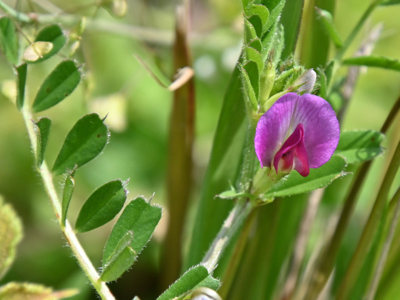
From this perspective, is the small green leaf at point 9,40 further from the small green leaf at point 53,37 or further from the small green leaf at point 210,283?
the small green leaf at point 210,283

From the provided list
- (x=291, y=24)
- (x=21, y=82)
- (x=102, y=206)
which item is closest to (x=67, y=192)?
A: (x=102, y=206)

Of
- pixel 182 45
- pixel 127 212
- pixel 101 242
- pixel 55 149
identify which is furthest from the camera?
pixel 55 149

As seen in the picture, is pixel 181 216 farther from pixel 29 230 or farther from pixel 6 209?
pixel 29 230

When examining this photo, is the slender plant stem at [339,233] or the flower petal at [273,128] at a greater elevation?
the flower petal at [273,128]

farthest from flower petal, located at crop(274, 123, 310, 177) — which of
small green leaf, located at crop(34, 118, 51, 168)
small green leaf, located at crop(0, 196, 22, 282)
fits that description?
small green leaf, located at crop(0, 196, 22, 282)

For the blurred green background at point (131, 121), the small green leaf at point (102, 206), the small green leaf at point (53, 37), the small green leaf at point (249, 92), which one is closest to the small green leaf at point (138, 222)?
the small green leaf at point (102, 206)

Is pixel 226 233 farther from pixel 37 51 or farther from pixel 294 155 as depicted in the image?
pixel 37 51

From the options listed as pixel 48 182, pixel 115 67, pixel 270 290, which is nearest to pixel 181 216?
pixel 270 290
